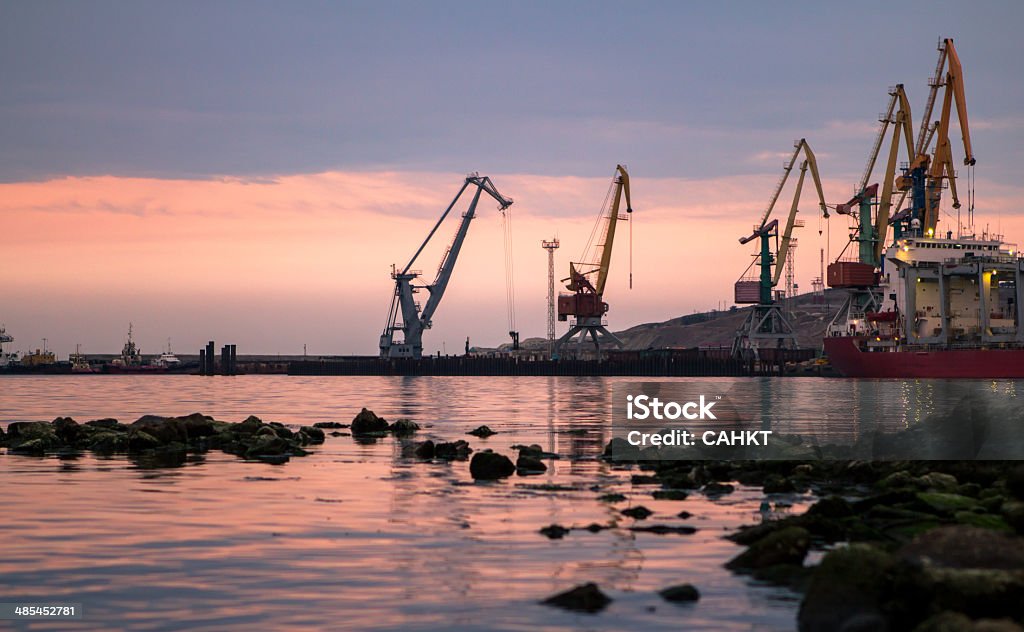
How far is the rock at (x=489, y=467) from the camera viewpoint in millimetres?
22411

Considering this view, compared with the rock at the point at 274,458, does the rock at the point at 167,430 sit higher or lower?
higher

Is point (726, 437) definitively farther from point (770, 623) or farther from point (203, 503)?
point (770, 623)

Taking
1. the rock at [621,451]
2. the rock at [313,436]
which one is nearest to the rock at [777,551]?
the rock at [621,451]

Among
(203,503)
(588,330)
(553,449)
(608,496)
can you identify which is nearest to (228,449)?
(553,449)

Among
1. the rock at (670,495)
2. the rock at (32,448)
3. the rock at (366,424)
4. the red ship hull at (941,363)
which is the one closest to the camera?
the rock at (670,495)

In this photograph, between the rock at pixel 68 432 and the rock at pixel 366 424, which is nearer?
the rock at pixel 68 432

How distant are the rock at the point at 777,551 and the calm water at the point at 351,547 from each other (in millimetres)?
398

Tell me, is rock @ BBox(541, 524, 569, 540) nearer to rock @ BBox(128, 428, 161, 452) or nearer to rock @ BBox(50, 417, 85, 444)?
rock @ BBox(128, 428, 161, 452)

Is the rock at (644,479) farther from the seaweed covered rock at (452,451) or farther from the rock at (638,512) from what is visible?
the seaweed covered rock at (452,451)

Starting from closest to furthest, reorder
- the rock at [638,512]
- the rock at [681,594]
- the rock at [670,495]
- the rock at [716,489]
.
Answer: the rock at [681,594] < the rock at [638,512] < the rock at [670,495] < the rock at [716,489]

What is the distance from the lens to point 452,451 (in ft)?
90.0

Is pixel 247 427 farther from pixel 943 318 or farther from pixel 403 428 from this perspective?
pixel 943 318

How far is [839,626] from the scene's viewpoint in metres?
9.81

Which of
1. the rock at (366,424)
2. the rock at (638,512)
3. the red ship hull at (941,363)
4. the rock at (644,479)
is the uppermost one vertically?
the red ship hull at (941,363)
